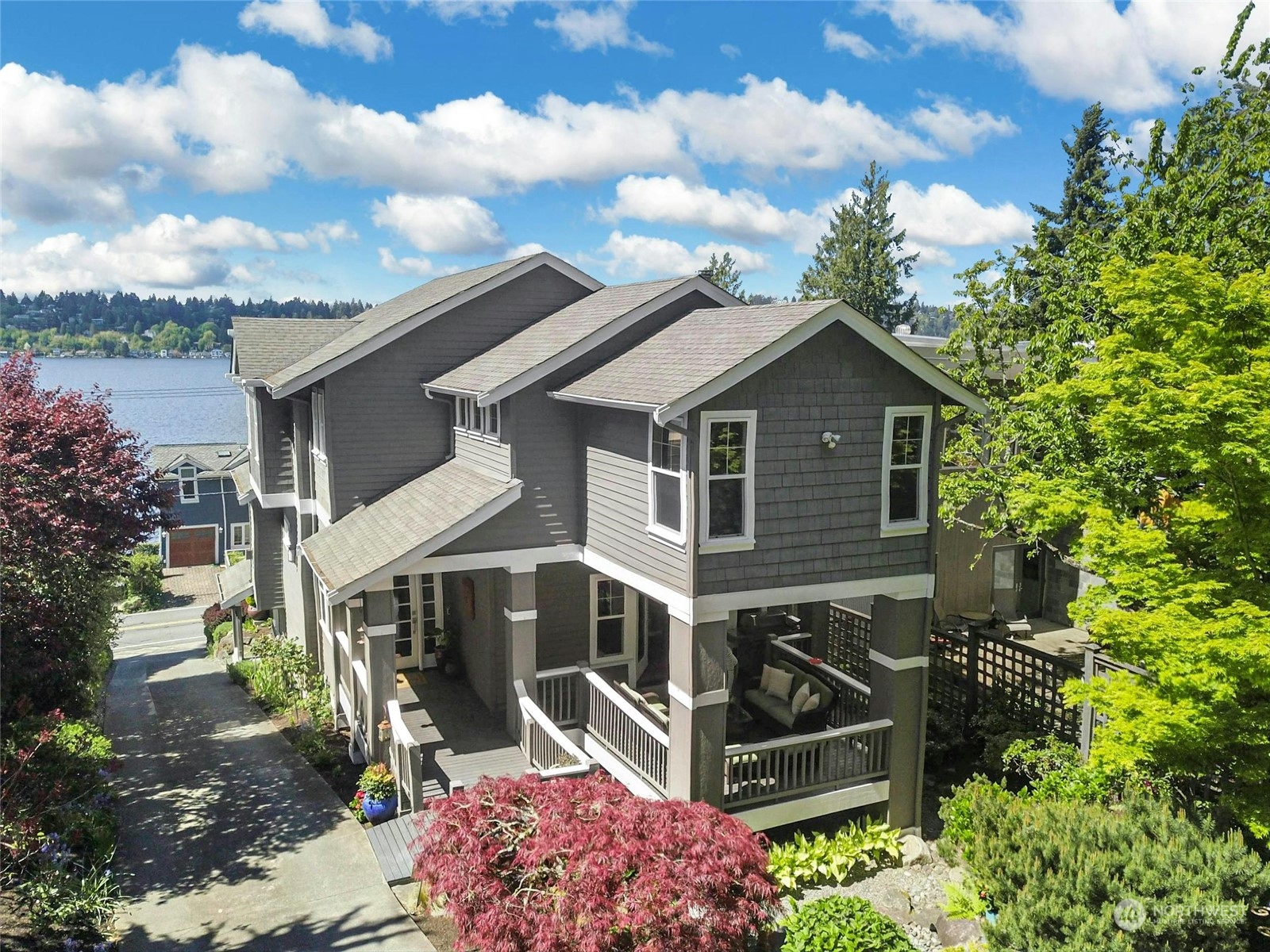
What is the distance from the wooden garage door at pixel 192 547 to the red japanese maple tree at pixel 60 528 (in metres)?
36.1

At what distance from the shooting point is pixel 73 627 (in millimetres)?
15680

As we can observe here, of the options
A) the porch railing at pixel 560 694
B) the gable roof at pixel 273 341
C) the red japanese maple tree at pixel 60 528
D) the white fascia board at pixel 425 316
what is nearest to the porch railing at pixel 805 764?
the porch railing at pixel 560 694

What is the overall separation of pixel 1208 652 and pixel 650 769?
734 centimetres

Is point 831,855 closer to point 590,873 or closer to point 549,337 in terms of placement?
point 590,873

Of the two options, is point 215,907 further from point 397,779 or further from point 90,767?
point 90,767

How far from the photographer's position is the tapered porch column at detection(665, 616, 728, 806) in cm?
1139

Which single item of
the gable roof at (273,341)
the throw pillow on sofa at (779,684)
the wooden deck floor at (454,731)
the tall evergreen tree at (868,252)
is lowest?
the wooden deck floor at (454,731)

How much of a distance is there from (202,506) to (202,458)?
2906 mm

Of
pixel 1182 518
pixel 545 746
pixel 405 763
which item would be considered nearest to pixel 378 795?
pixel 405 763

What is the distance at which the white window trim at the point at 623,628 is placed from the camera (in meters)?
16.0

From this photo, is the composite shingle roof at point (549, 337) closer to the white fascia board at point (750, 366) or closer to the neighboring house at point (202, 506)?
the white fascia board at point (750, 366)

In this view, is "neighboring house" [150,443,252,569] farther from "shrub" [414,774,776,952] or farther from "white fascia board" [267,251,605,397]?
"shrub" [414,774,776,952]

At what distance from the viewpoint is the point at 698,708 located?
11469mm

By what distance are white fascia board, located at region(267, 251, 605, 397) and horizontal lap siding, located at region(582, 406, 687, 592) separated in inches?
205
